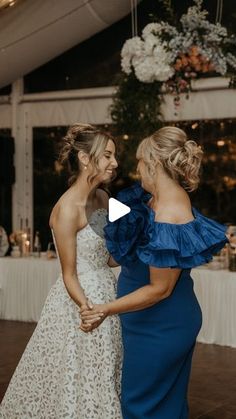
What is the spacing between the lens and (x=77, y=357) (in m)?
2.85

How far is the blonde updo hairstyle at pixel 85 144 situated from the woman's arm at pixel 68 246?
0.60 ft

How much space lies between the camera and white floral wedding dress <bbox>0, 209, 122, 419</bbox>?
9.17 ft

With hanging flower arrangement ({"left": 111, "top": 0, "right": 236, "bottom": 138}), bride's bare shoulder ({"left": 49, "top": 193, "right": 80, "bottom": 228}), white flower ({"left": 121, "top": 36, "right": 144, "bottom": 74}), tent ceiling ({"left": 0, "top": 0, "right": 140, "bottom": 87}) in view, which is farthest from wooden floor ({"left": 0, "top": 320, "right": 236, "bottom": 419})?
tent ceiling ({"left": 0, "top": 0, "right": 140, "bottom": 87})

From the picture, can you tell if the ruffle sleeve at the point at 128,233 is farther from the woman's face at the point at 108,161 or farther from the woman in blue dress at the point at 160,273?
the woman's face at the point at 108,161

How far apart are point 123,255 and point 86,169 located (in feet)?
1.59

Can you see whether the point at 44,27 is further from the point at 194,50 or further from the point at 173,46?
the point at 194,50

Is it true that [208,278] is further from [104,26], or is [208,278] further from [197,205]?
[104,26]

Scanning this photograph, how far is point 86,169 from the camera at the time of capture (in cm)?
273

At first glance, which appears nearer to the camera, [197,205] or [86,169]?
[86,169]

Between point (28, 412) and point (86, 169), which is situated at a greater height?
point (86, 169)

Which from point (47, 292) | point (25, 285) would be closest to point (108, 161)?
point (47, 292)

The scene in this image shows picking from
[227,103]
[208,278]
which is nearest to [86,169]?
[208,278]

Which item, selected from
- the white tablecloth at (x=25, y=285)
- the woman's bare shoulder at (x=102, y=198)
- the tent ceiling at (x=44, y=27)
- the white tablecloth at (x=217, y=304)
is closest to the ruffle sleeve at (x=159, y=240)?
the woman's bare shoulder at (x=102, y=198)

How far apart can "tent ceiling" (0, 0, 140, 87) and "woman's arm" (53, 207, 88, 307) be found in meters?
4.02
